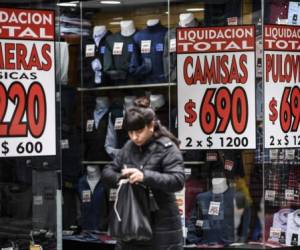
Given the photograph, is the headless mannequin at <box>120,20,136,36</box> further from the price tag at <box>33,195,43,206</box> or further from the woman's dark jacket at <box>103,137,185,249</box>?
the woman's dark jacket at <box>103,137,185,249</box>

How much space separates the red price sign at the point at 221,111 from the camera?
6852 mm

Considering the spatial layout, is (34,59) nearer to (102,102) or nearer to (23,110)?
(23,110)

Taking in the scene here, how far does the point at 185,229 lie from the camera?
7305mm

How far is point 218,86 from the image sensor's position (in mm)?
6914

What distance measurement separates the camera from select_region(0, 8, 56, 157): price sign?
18.4 feet

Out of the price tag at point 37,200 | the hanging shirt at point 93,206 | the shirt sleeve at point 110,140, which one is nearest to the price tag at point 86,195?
the hanging shirt at point 93,206

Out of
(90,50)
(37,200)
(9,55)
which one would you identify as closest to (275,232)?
(37,200)

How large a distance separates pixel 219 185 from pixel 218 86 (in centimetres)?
111

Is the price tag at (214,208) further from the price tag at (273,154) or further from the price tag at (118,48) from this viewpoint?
the price tag at (118,48)

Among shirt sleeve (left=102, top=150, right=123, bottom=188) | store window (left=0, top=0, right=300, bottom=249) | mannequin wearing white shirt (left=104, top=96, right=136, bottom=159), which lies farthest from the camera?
mannequin wearing white shirt (left=104, top=96, right=136, bottom=159)

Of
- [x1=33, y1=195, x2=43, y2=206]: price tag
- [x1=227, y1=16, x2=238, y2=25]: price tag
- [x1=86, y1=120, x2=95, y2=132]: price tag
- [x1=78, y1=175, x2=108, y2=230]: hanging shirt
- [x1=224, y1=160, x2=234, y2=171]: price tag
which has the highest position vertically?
[x1=227, y1=16, x2=238, y2=25]: price tag

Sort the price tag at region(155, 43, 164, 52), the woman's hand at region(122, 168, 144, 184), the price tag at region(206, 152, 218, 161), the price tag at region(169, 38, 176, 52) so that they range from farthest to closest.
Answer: the price tag at region(155, 43, 164, 52) → the price tag at region(169, 38, 176, 52) → the price tag at region(206, 152, 218, 161) → the woman's hand at region(122, 168, 144, 184)

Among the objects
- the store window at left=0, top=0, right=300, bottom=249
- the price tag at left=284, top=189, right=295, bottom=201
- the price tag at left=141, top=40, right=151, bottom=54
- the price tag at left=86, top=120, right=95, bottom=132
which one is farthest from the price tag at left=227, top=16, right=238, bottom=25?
the price tag at left=86, top=120, right=95, bottom=132

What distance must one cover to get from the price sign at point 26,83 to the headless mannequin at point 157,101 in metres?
1.88
